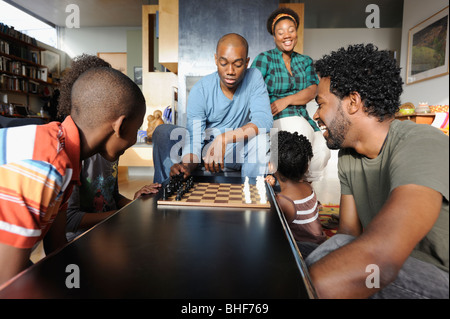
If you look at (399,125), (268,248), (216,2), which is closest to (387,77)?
(399,125)

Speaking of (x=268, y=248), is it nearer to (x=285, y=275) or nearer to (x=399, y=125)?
(x=285, y=275)

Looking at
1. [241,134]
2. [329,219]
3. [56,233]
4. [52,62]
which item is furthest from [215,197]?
[52,62]

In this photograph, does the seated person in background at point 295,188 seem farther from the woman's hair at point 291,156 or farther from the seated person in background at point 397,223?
the seated person in background at point 397,223

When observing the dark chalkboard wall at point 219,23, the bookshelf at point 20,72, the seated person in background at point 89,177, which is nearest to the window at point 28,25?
the bookshelf at point 20,72

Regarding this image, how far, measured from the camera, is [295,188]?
1.85 meters

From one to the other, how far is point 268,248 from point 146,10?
5.55 metres

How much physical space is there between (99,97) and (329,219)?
210cm

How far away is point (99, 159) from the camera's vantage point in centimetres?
147

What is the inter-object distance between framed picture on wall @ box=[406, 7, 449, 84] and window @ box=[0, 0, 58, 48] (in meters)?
7.34

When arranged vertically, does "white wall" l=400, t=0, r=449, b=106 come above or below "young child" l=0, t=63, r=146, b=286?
above

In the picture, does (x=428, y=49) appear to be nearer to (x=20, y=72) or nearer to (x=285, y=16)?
(x=285, y=16)

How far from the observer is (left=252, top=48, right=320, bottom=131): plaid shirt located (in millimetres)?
2344

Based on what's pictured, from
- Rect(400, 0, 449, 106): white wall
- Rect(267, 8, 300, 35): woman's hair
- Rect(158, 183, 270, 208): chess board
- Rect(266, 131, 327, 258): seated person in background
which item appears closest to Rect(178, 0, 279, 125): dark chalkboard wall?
Rect(267, 8, 300, 35): woman's hair

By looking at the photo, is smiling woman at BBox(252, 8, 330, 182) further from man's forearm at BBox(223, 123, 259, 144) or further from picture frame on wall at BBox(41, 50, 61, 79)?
picture frame on wall at BBox(41, 50, 61, 79)
